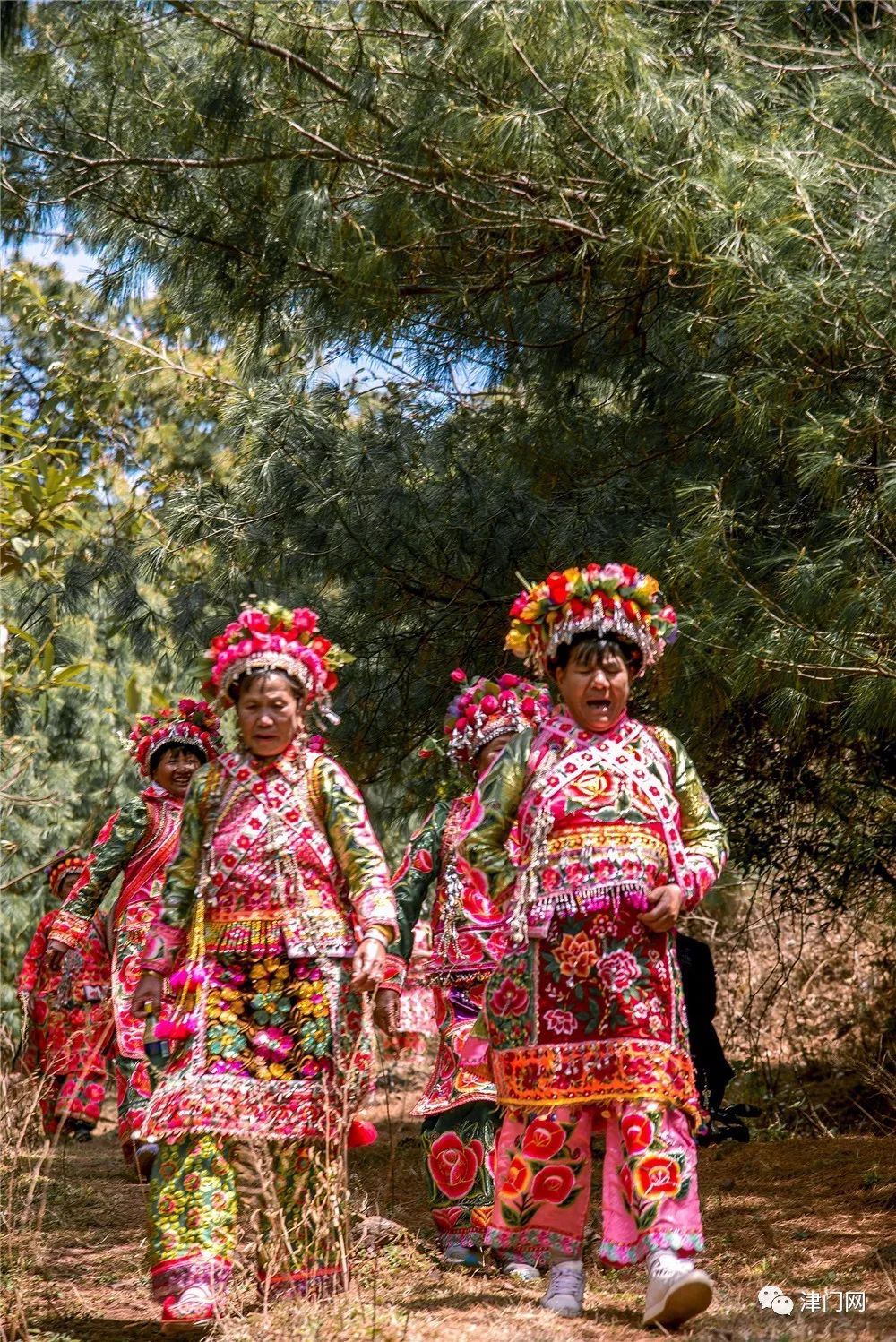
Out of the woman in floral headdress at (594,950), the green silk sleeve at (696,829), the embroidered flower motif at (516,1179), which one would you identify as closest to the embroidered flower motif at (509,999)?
the woman in floral headdress at (594,950)

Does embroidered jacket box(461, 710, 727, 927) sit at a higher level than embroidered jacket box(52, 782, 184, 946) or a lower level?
lower

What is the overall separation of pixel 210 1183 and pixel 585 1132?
0.97 m

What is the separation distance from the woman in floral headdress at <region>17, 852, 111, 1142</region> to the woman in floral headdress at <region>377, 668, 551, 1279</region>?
1600 mm

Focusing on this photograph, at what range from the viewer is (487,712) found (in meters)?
6.08

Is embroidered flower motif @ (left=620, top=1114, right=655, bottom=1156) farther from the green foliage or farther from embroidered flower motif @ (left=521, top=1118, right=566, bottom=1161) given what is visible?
the green foliage

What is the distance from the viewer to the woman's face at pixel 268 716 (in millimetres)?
4828

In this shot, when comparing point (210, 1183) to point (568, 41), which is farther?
point (568, 41)

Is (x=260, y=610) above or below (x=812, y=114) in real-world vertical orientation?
below

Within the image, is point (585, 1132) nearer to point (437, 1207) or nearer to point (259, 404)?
point (437, 1207)

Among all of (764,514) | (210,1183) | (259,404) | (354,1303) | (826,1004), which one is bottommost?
(354,1303)

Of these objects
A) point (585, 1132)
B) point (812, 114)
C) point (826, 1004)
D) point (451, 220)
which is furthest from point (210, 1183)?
point (826, 1004)

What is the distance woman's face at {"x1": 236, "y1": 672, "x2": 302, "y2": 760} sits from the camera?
4828mm

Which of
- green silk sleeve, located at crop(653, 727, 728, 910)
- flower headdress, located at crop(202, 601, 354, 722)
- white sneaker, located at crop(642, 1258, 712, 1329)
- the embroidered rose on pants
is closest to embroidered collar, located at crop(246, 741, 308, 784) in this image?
flower headdress, located at crop(202, 601, 354, 722)

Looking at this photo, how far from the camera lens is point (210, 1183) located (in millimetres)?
4516
